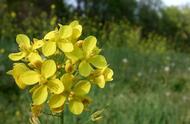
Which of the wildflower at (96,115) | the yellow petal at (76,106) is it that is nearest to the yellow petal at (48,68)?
the yellow petal at (76,106)

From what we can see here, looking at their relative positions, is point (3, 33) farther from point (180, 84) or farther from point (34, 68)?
point (34, 68)

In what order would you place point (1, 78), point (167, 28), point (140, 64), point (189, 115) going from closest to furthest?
1. point (189, 115)
2. point (1, 78)
3. point (140, 64)
4. point (167, 28)

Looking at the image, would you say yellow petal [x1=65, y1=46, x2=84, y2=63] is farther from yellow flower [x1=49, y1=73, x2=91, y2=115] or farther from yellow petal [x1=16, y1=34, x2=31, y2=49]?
yellow petal [x1=16, y1=34, x2=31, y2=49]

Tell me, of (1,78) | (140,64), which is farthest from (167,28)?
(1,78)

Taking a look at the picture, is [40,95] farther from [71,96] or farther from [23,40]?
[23,40]

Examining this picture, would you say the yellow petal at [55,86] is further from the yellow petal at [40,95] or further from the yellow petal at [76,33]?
the yellow petal at [76,33]
